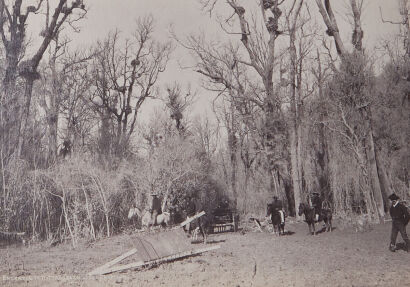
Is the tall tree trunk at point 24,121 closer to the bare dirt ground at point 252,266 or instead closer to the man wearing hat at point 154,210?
the bare dirt ground at point 252,266

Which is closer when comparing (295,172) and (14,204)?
(14,204)

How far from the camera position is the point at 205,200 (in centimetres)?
2316

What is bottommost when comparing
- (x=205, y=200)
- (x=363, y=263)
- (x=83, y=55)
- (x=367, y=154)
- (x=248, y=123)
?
(x=363, y=263)

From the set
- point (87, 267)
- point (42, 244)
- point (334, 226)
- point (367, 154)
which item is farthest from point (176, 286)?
point (367, 154)

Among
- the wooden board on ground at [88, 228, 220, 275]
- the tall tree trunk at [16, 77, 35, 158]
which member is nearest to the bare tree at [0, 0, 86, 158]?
the tall tree trunk at [16, 77, 35, 158]

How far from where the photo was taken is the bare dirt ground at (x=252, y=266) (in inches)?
314

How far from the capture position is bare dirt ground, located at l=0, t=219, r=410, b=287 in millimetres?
7980

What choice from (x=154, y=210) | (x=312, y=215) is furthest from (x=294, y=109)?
(x=154, y=210)

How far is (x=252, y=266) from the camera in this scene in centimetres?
950

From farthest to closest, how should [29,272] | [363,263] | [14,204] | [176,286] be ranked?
[14,204]
[29,272]
[363,263]
[176,286]

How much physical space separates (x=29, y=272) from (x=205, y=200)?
14105mm

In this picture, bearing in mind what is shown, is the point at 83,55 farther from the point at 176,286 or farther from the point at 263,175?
the point at 176,286

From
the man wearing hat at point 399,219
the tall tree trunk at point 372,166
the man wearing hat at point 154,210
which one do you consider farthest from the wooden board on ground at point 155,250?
the tall tree trunk at point 372,166

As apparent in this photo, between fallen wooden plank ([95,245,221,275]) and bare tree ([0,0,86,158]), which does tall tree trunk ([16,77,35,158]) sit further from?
fallen wooden plank ([95,245,221,275])
